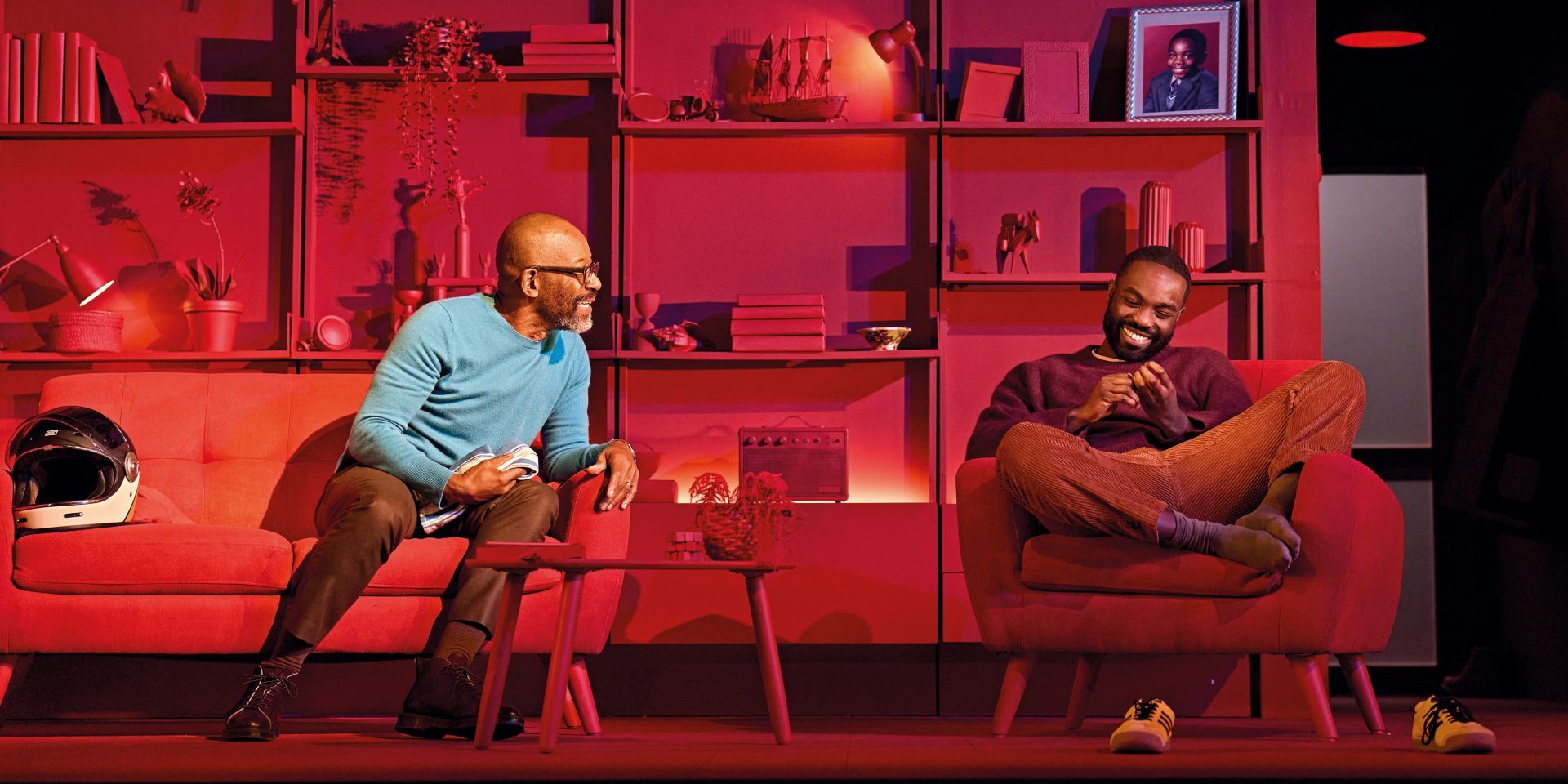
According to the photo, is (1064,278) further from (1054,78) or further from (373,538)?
(373,538)

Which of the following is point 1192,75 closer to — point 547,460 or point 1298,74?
point 1298,74

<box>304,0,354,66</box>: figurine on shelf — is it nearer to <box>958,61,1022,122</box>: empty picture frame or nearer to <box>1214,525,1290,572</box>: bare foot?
<box>958,61,1022,122</box>: empty picture frame

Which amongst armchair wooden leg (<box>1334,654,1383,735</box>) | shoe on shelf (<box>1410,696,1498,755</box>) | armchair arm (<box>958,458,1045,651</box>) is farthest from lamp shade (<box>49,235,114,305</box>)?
shoe on shelf (<box>1410,696,1498,755</box>)

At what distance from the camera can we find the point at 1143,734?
2.52 metres

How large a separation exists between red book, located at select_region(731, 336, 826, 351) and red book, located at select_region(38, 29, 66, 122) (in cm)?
216

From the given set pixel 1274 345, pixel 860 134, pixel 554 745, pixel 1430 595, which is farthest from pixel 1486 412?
pixel 554 745

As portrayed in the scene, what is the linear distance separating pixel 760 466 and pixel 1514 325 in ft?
7.90

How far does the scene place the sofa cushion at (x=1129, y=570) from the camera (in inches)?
111

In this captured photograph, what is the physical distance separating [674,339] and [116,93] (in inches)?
74.1

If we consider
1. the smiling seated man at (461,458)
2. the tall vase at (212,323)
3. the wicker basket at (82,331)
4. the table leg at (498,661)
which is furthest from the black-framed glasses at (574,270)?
the wicker basket at (82,331)

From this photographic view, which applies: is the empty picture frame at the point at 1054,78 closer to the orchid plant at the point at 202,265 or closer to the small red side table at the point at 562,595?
the small red side table at the point at 562,595

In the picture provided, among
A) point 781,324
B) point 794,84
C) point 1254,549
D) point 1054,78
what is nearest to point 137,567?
point 781,324

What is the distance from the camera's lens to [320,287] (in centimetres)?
445

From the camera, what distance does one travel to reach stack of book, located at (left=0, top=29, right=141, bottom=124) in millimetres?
4297
